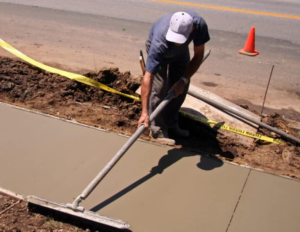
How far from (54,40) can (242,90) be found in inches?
174

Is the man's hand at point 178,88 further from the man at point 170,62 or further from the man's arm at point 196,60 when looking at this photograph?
the man's arm at point 196,60

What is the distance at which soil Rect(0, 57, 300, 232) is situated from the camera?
451 centimetres

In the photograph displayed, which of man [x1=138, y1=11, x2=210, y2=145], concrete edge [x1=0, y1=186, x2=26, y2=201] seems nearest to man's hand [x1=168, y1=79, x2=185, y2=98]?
man [x1=138, y1=11, x2=210, y2=145]

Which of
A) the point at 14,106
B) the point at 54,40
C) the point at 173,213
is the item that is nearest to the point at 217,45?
the point at 54,40

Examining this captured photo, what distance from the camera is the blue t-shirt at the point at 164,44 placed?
3613mm

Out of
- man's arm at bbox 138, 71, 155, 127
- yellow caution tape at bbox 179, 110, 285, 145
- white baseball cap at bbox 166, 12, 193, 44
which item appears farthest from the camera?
yellow caution tape at bbox 179, 110, 285, 145

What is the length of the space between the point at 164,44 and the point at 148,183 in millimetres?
1402

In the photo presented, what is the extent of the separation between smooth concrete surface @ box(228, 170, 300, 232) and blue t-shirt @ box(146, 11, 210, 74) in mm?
1520

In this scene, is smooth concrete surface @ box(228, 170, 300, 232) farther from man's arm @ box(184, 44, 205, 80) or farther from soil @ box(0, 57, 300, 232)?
man's arm @ box(184, 44, 205, 80)

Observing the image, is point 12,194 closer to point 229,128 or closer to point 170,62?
point 170,62

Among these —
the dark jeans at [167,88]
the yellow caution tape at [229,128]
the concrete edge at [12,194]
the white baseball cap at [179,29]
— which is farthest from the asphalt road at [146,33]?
the concrete edge at [12,194]

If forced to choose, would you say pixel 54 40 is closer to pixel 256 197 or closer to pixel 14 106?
pixel 14 106

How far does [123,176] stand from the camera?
3773 mm

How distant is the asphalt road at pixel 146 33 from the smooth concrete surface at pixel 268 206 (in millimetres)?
2276
